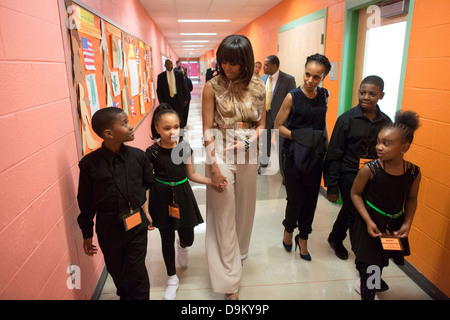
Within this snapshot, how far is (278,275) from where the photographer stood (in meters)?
2.25

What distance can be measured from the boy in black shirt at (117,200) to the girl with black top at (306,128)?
3.51 ft

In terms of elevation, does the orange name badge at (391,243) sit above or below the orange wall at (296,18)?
below

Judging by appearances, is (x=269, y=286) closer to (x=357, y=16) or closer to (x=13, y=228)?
(x=13, y=228)

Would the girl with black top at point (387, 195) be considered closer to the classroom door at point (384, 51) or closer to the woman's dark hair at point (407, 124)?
the woman's dark hair at point (407, 124)

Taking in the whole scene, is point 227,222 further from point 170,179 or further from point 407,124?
point 407,124

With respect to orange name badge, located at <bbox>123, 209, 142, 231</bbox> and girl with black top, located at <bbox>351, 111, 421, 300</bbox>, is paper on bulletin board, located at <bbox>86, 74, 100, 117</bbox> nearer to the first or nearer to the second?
orange name badge, located at <bbox>123, 209, 142, 231</bbox>

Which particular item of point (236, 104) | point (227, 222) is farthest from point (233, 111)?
point (227, 222)

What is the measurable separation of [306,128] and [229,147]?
0.66 m

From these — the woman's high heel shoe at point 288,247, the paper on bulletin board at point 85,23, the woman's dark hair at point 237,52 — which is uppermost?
the paper on bulletin board at point 85,23

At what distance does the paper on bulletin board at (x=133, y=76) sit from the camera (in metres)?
3.97

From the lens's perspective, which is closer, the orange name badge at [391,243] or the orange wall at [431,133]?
the orange name badge at [391,243]

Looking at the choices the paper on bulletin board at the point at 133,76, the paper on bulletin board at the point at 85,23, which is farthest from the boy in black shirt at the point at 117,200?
the paper on bulletin board at the point at 133,76

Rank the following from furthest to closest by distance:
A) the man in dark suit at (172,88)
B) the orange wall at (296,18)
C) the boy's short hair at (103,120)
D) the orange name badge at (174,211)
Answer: the man in dark suit at (172,88) < the orange wall at (296,18) < the orange name badge at (174,211) < the boy's short hair at (103,120)
